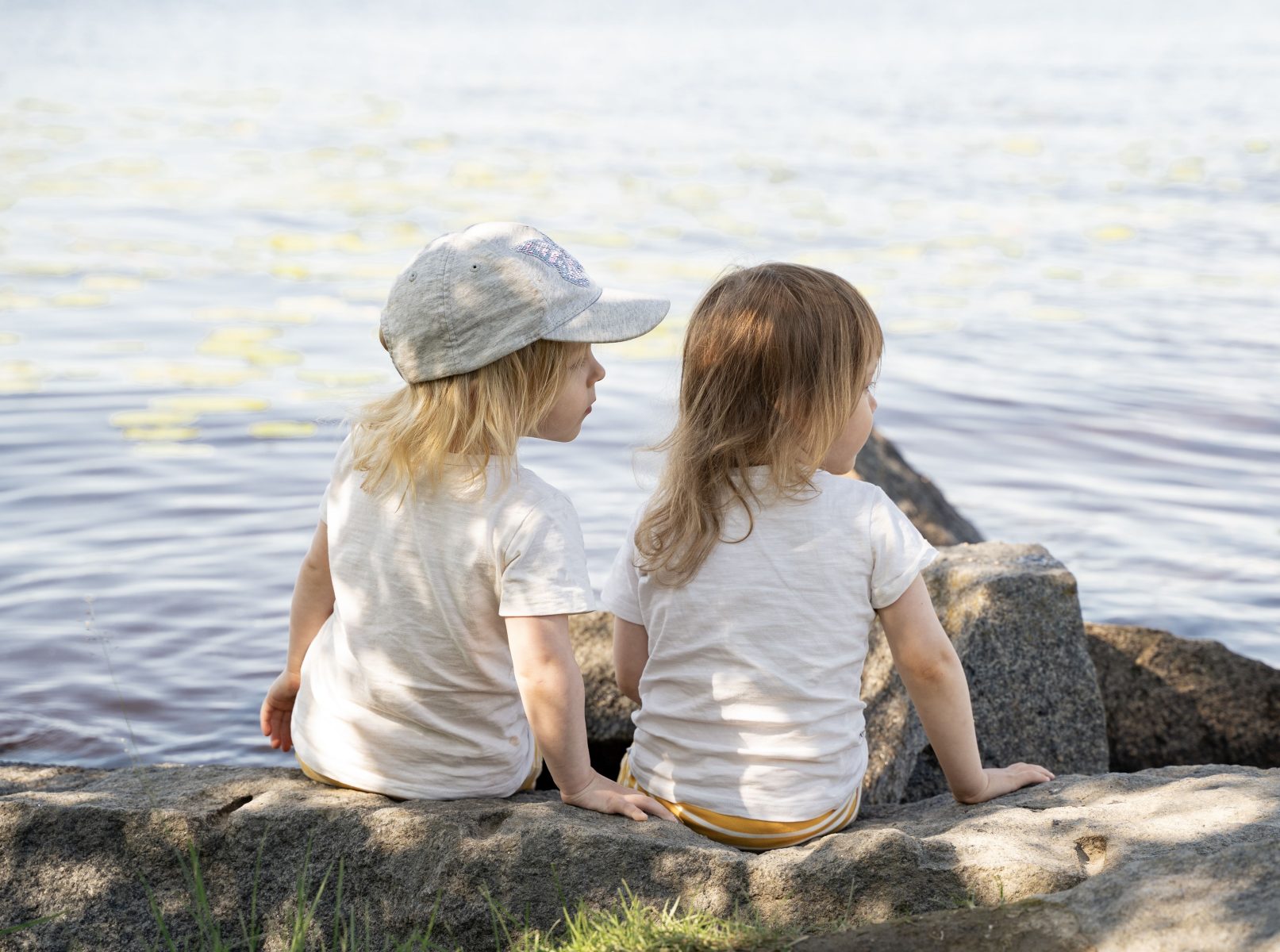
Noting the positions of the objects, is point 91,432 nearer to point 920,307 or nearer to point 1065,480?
point 1065,480

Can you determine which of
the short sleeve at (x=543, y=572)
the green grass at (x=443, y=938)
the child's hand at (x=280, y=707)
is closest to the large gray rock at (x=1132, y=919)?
the green grass at (x=443, y=938)

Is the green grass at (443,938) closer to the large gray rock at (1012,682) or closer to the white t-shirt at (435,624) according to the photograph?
the white t-shirt at (435,624)

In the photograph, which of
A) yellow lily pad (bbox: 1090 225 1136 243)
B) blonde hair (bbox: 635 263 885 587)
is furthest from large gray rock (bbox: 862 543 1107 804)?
yellow lily pad (bbox: 1090 225 1136 243)

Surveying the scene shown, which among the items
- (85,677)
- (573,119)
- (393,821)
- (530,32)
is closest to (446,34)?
(530,32)

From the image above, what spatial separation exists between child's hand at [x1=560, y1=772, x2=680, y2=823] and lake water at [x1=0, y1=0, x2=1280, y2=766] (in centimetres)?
75

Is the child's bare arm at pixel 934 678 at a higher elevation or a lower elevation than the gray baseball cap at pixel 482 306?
lower

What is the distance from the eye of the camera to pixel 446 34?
32812 millimetres

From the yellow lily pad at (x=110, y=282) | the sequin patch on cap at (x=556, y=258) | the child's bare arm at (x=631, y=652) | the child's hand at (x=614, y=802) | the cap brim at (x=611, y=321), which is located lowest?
the child's hand at (x=614, y=802)

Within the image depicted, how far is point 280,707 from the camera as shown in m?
3.32

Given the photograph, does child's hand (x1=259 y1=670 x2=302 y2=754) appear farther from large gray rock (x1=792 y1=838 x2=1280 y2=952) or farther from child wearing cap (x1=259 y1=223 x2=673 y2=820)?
large gray rock (x1=792 y1=838 x2=1280 y2=952)

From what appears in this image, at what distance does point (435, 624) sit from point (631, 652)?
50cm

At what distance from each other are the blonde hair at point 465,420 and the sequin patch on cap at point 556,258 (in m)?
0.14

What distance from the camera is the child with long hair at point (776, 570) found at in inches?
110

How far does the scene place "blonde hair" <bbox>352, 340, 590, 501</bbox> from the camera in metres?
2.75
